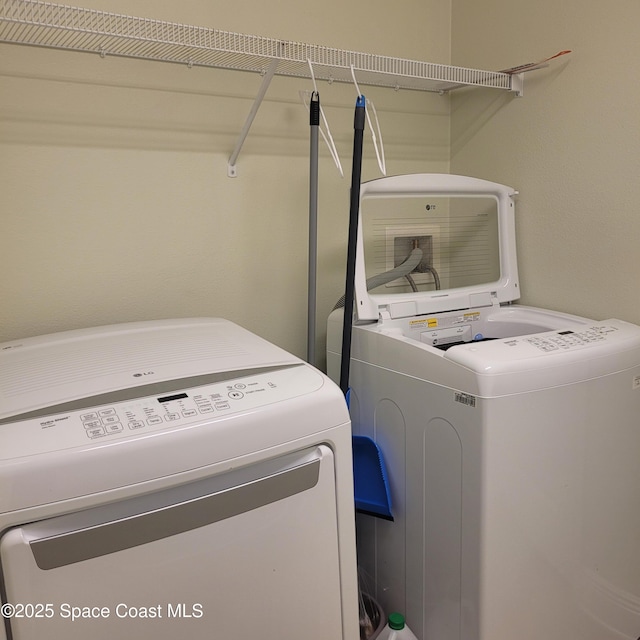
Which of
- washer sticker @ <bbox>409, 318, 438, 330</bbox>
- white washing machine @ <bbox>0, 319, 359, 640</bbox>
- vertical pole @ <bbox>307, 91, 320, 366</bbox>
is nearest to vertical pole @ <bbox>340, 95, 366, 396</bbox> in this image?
vertical pole @ <bbox>307, 91, 320, 366</bbox>

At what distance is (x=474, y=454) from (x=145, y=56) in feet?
4.37

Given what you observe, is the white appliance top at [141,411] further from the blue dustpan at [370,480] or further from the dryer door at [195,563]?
the blue dustpan at [370,480]

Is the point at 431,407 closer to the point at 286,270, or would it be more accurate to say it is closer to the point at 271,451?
the point at 271,451

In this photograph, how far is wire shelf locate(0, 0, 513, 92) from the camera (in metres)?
1.28

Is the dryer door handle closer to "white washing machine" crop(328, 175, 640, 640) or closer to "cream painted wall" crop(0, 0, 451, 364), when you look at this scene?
"white washing machine" crop(328, 175, 640, 640)

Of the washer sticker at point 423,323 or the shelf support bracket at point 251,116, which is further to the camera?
the washer sticker at point 423,323

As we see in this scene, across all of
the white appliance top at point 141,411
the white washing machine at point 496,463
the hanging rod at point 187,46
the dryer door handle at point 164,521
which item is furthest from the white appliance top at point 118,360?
the hanging rod at point 187,46

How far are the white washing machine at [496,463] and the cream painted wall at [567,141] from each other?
176 millimetres

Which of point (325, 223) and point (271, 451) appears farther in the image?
point (325, 223)

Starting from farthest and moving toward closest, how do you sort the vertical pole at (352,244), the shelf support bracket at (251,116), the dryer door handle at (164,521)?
the shelf support bracket at (251,116)
the vertical pole at (352,244)
the dryer door handle at (164,521)

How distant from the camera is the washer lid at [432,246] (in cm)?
165

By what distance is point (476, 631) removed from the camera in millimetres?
1336

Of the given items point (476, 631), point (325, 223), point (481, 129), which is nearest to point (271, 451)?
point (476, 631)

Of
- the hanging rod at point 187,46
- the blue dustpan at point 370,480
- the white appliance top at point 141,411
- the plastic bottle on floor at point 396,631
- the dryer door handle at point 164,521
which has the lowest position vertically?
the plastic bottle on floor at point 396,631
